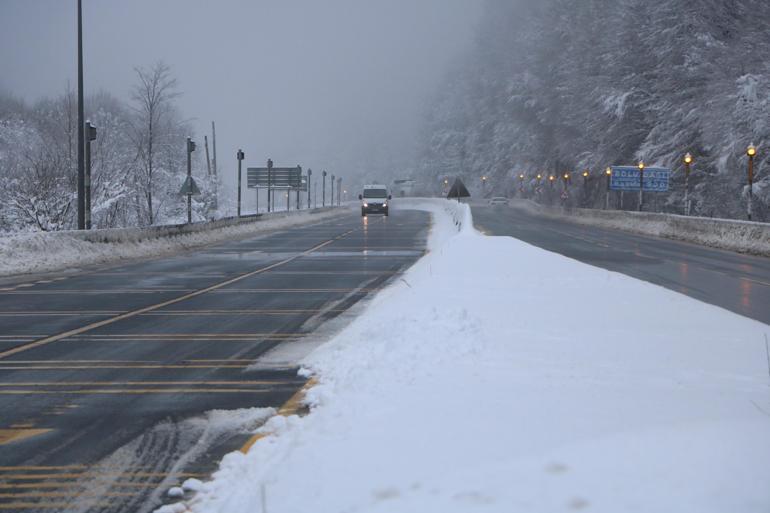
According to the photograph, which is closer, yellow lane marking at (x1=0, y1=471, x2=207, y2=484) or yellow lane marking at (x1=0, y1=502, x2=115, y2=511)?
yellow lane marking at (x1=0, y1=502, x2=115, y2=511)

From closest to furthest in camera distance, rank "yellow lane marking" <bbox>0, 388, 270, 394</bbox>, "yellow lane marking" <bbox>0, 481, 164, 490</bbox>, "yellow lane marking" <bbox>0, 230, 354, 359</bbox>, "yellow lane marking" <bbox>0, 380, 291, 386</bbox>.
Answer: "yellow lane marking" <bbox>0, 481, 164, 490</bbox> → "yellow lane marking" <bbox>0, 388, 270, 394</bbox> → "yellow lane marking" <bbox>0, 380, 291, 386</bbox> → "yellow lane marking" <bbox>0, 230, 354, 359</bbox>

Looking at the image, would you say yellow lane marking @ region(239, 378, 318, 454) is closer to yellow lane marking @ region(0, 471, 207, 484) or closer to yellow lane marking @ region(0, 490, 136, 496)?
yellow lane marking @ region(0, 471, 207, 484)

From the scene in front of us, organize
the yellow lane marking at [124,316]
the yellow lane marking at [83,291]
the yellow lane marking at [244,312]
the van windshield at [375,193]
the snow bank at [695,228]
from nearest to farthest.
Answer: the yellow lane marking at [124,316] < the yellow lane marking at [244,312] < the yellow lane marking at [83,291] < the snow bank at [695,228] < the van windshield at [375,193]

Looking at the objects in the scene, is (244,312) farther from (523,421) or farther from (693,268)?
(693,268)

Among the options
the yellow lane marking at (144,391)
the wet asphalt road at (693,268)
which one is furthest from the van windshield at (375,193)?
the yellow lane marking at (144,391)

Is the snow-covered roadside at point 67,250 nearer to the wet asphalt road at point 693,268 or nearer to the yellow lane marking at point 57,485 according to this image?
the wet asphalt road at point 693,268

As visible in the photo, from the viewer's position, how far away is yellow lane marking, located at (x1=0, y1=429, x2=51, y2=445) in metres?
5.96

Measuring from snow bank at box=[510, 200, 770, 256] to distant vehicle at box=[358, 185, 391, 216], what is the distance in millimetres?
20593

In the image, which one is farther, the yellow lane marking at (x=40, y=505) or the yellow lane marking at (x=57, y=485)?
the yellow lane marking at (x=57, y=485)

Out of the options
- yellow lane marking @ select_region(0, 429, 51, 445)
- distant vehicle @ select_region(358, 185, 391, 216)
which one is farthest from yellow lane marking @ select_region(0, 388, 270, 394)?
distant vehicle @ select_region(358, 185, 391, 216)

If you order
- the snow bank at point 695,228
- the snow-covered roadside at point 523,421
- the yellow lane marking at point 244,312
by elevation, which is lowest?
the yellow lane marking at point 244,312

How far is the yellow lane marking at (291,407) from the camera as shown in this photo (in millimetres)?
5734

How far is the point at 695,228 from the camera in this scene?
37.5 m

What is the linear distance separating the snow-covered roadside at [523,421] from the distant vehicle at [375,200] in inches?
2460
